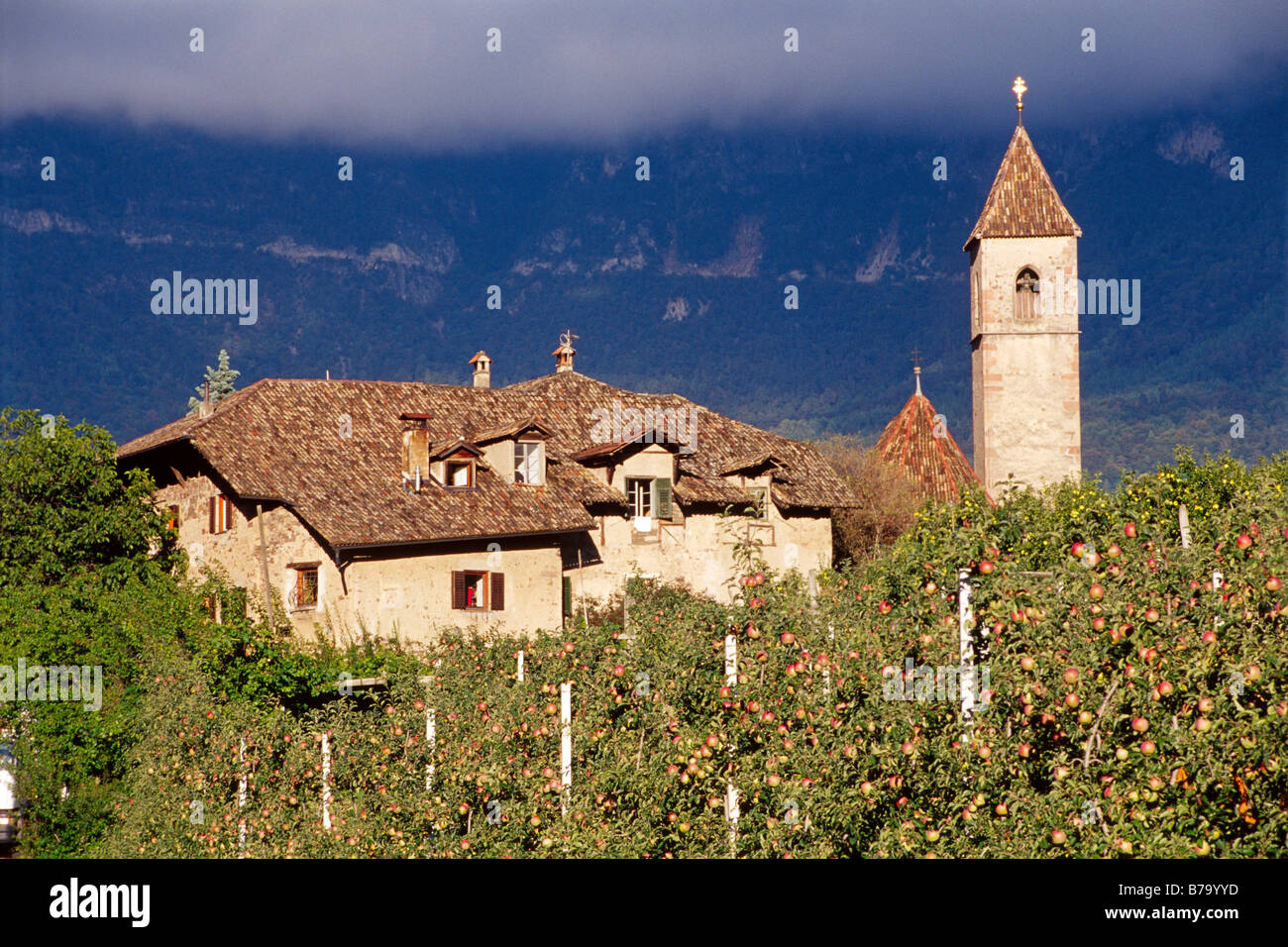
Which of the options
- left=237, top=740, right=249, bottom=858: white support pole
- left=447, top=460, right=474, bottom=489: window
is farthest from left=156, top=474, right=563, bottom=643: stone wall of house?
left=237, top=740, right=249, bottom=858: white support pole

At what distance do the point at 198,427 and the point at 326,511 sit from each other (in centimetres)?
382

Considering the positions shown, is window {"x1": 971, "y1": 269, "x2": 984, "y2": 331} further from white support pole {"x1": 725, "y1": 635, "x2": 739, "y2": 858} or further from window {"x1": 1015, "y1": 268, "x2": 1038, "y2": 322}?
white support pole {"x1": 725, "y1": 635, "x2": 739, "y2": 858}

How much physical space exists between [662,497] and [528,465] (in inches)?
166

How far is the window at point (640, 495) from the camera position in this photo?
35844 millimetres

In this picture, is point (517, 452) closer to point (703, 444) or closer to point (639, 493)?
point (639, 493)

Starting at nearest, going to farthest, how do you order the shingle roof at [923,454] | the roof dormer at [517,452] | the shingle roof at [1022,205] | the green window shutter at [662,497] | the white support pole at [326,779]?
1. the white support pole at [326,779]
2. the roof dormer at [517,452]
3. the green window shutter at [662,497]
4. the shingle roof at [1022,205]
5. the shingle roof at [923,454]

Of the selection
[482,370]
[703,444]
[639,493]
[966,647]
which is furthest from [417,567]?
[966,647]

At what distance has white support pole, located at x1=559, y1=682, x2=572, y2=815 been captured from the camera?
11.1m

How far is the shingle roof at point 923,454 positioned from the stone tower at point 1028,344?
4.55 ft

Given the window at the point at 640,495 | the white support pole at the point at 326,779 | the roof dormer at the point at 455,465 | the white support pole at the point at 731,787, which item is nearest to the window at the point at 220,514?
the roof dormer at the point at 455,465

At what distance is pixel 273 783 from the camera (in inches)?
708

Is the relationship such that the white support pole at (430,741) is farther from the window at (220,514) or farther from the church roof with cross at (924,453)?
the church roof with cross at (924,453)
